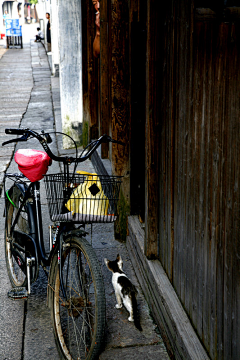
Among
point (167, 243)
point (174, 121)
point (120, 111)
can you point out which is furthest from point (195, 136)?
point (120, 111)

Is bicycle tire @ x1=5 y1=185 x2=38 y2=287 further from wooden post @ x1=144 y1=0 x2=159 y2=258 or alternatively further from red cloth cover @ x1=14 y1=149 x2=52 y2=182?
wooden post @ x1=144 y1=0 x2=159 y2=258

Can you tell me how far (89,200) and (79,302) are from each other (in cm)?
65

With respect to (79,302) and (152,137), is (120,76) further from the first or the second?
(79,302)

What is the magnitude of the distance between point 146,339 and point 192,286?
0.71 m

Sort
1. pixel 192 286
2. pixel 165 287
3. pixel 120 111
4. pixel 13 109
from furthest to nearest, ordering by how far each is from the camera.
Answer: pixel 13 109 → pixel 120 111 → pixel 165 287 → pixel 192 286

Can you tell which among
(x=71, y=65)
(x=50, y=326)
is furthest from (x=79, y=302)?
(x=71, y=65)

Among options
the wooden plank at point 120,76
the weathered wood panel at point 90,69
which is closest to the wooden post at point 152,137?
the wooden plank at point 120,76

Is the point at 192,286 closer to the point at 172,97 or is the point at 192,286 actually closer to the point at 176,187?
the point at 176,187

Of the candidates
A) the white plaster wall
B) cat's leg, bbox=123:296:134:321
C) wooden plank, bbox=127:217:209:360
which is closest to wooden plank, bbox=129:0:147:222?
wooden plank, bbox=127:217:209:360

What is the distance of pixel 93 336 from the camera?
257 cm

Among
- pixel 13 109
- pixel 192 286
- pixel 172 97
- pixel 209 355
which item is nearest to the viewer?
pixel 209 355

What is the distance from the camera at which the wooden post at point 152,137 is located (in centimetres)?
300

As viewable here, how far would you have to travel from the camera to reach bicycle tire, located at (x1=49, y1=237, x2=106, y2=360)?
8.38 feet

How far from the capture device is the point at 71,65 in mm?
7578
